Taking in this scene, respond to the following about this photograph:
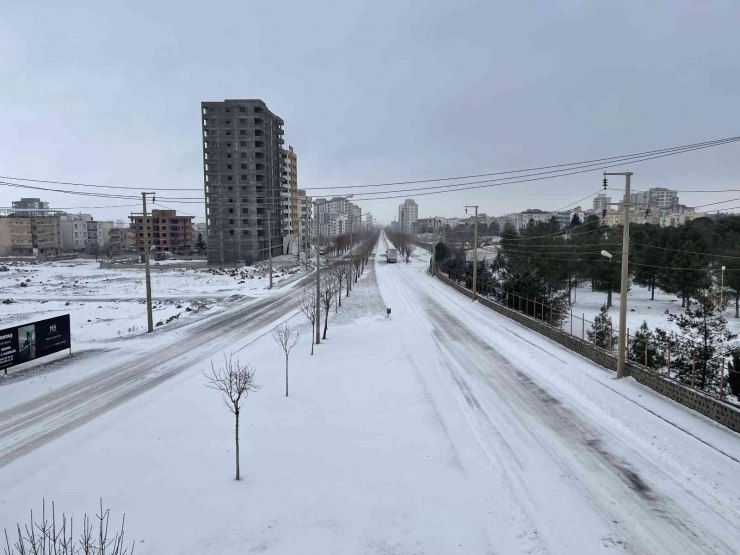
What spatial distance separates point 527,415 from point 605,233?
148ft

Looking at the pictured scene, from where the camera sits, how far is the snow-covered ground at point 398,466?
8.09 m

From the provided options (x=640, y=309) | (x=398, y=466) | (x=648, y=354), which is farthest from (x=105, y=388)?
(x=640, y=309)

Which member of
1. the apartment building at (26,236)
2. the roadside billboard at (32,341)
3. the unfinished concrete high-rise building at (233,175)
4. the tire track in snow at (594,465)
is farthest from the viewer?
the apartment building at (26,236)

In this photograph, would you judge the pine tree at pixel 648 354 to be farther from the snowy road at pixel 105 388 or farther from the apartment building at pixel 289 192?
the apartment building at pixel 289 192


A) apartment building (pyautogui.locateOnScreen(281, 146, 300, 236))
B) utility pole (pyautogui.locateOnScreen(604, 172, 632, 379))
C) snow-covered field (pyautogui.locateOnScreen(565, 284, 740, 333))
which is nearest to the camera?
utility pole (pyautogui.locateOnScreen(604, 172, 632, 379))

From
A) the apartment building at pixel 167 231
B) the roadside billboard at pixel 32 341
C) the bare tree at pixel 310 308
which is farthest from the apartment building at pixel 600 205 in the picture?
the apartment building at pixel 167 231

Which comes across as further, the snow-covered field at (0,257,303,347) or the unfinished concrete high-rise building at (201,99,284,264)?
the unfinished concrete high-rise building at (201,99,284,264)

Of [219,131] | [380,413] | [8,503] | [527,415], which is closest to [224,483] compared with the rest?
[8,503]

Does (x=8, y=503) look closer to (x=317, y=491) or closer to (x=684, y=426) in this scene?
(x=317, y=491)

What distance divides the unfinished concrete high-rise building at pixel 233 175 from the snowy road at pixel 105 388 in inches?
2330

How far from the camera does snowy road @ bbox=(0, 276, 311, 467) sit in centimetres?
1269

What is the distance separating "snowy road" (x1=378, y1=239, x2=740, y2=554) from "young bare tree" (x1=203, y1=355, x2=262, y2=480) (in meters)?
5.93

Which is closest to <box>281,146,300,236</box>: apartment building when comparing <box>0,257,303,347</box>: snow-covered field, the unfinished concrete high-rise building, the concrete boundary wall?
the unfinished concrete high-rise building

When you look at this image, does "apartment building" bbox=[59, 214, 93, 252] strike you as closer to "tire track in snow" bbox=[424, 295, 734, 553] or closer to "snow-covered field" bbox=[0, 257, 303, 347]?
"snow-covered field" bbox=[0, 257, 303, 347]
